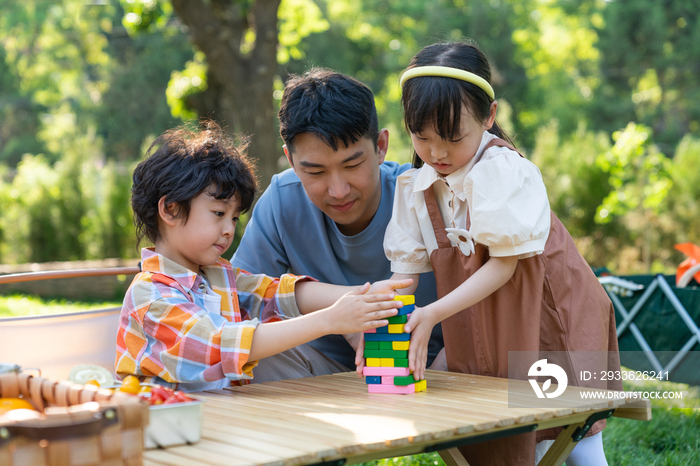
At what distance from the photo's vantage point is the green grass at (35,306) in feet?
27.0

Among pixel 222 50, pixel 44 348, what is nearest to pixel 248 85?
pixel 222 50

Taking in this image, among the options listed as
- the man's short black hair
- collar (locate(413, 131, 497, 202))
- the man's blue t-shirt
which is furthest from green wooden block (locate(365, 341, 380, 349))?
the man's blue t-shirt

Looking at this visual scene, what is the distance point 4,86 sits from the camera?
27672 mm

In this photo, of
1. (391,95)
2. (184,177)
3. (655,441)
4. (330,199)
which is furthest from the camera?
(391,95)

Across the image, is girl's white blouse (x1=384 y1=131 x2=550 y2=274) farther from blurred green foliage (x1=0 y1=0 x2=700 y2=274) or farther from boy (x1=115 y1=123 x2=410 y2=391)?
blurred green foliage (x1=0 y1=0 x2=700 y2=274)

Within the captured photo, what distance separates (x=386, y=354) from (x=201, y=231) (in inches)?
29.3

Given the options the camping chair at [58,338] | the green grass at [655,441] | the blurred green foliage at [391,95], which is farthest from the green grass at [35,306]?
the green grass at [655,441]

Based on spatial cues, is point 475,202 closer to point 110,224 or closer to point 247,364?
point 247,364

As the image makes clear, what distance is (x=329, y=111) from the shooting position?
2529 mm

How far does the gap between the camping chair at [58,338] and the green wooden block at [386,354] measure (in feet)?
4.11

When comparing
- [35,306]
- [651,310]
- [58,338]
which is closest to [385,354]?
[58,338]

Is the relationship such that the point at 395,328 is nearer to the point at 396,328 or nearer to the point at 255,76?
the point at 396,328

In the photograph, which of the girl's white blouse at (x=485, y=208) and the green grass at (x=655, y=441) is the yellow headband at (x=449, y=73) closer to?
the girl's white blouse at (x=485, y=208)

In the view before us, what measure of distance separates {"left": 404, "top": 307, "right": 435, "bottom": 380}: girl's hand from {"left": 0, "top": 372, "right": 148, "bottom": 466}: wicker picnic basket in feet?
2.99
